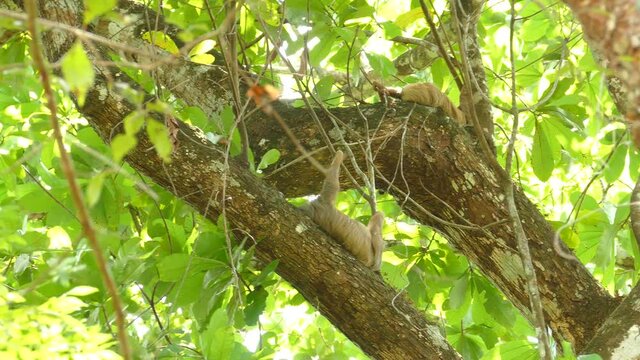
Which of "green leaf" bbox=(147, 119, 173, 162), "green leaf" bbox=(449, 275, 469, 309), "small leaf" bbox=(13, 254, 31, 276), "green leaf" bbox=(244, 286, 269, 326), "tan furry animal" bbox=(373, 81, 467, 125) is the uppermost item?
"tan furry animal" bbox=(373, 81, 467, 125)

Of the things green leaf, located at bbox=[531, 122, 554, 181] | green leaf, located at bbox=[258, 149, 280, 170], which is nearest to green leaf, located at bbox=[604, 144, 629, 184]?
green leaf, located at bbox=[531, 122, 554, 181]

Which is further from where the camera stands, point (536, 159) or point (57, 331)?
point (536, 159)

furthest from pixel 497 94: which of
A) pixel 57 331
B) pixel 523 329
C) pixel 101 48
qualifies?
pixel 57 331

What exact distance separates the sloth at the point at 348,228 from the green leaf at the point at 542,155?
1.00 metres

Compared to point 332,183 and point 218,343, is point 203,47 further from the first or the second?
point 218,343

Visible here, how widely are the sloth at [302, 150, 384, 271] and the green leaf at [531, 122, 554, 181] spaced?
1.00 m

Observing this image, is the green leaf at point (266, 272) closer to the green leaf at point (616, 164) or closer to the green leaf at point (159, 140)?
the green leaf at point (159, 140)

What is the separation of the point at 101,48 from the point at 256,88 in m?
2.51

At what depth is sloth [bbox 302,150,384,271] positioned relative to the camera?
4910 mm

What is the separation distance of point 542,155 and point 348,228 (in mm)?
→ 1358

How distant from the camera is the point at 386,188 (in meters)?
4.23

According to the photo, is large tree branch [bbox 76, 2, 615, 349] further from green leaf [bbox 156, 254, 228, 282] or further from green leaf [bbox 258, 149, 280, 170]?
green leaf [bbox 156, 254, 228, 282]

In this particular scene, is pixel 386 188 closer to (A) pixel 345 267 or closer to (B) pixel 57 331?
(A) pixel 345 267

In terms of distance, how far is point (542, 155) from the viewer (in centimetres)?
423
